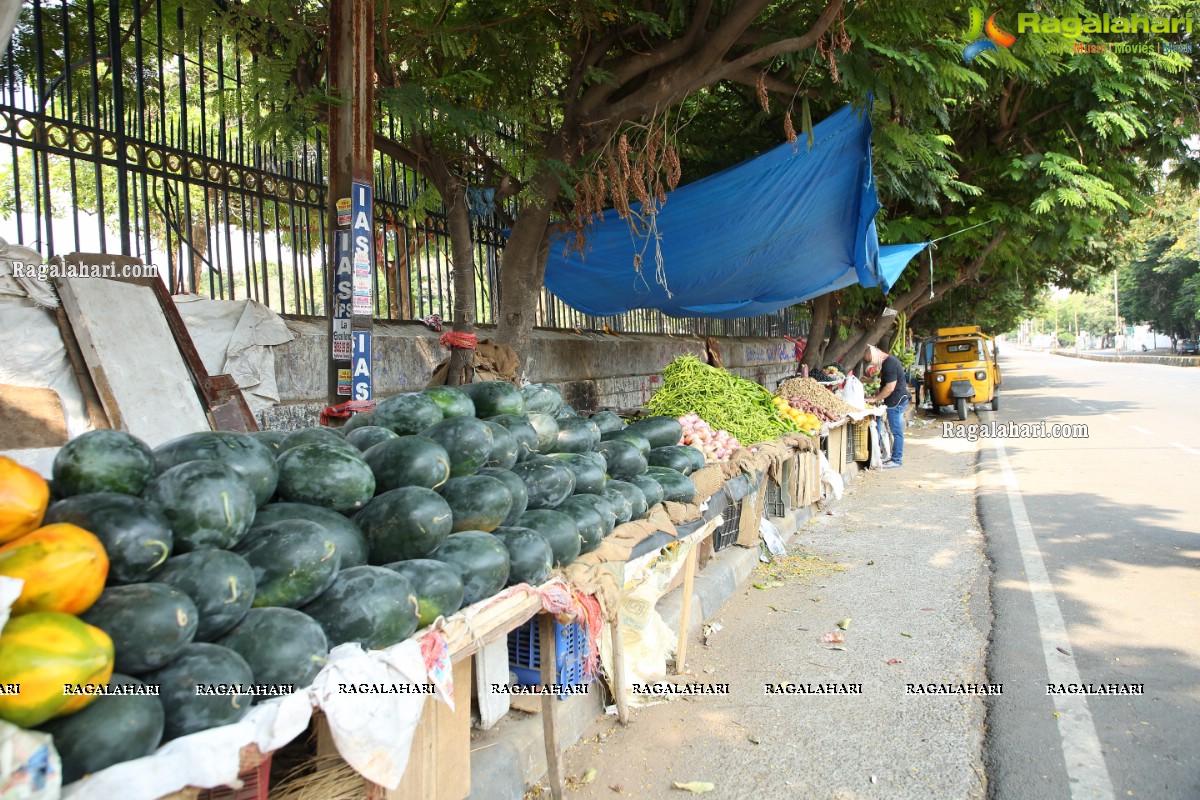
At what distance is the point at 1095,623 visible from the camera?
4766mm

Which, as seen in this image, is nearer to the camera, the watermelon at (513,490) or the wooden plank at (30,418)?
the watermelon at (513,490)

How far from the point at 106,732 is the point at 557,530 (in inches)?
72.2

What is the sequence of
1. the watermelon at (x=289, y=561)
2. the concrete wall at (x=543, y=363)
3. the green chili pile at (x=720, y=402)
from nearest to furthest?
the watermelon at (x=289, y=561)
the concrete wall at (x=543, y=363)
the green chili pile at (x=720, y=402)

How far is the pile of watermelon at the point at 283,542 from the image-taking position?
173 cm

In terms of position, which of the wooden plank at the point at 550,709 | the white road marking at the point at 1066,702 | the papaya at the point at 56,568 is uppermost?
the papaya at the point at 56,568

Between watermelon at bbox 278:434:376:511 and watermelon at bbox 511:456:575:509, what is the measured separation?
0.88 m

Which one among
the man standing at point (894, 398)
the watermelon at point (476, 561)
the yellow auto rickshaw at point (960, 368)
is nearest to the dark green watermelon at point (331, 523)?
the watermelon at point (476, 561)

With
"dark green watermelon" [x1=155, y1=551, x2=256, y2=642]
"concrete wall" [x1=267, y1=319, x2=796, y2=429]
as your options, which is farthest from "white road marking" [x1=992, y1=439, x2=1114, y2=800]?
"concrete wall" [x1=267, y1=319, x2=796, y2=429]

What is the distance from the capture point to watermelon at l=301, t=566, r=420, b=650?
217 centimetres

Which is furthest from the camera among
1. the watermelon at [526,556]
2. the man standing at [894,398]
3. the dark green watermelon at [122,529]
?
the man standing at [894,398]

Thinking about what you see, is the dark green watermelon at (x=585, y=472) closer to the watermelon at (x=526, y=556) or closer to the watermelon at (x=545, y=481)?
the watermelon at (x=545, y=481)

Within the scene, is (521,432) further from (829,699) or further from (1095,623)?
(1095,623)

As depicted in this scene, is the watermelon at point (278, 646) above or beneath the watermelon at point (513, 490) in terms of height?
beneath

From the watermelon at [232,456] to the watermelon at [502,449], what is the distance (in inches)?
38.9
